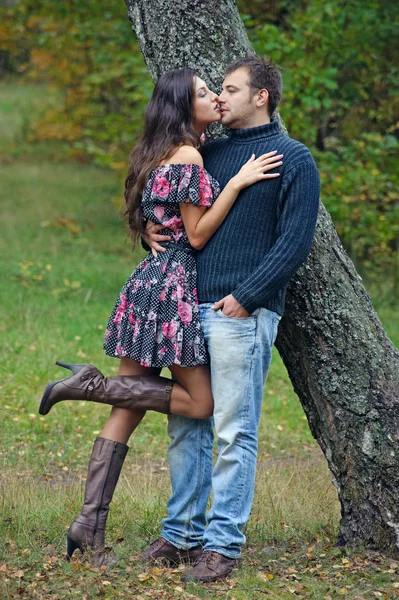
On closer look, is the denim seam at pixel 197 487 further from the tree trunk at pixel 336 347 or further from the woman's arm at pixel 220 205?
the woman's arm at pixel 220 205

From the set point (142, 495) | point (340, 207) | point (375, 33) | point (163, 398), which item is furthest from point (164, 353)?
point (375, 33)

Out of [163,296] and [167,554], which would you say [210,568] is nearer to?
[167,554]

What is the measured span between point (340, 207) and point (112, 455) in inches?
262

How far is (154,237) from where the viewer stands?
3.44 m

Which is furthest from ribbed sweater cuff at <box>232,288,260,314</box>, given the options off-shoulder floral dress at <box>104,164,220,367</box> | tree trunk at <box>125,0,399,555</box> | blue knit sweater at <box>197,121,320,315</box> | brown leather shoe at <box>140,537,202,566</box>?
brown leather shoe at <box>140,537,202,566</box>

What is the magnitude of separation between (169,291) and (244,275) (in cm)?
32

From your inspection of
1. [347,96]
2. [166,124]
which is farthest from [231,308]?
[347,96]

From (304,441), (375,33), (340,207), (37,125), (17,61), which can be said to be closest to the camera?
(304,441)

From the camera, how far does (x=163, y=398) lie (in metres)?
3.41

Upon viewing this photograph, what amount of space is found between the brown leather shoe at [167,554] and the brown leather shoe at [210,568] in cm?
22

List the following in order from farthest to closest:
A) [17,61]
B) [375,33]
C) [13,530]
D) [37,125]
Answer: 1. [17,61]
2. [37,125]
3. [375,33]
4. [13,530]

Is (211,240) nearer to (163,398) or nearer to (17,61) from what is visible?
(163,398)

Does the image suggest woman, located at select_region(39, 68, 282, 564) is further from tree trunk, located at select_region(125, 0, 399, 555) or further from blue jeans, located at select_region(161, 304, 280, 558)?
tree trunk, located at select_region(125, 0, 399, 555)

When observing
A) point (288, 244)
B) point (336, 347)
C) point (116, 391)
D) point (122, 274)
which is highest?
point (288, 244)
